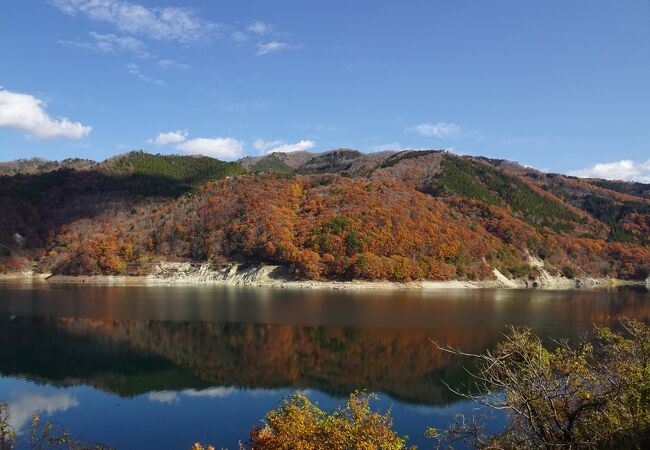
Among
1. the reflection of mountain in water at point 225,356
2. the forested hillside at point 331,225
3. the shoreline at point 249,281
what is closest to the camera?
the reflection of mountain in water at point 225,356

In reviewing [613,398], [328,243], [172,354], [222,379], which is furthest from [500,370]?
[328,243]

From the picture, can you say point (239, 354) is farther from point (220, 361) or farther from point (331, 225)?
point (331, 225)

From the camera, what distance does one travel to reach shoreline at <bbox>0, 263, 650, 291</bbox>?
333 ft

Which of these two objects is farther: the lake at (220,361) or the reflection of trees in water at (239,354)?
the reflection of trees in water at (239,354)

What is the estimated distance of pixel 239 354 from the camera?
3688 centimetres

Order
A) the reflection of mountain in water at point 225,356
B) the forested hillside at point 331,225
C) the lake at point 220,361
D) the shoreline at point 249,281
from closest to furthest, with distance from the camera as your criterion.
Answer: the lake at point 220,361 → the reflection of mountain in water at point 225,356 → the shoreline at point 249,281 → the forested hillside at point 331,225

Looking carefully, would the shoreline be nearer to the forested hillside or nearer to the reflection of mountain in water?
the forested hillside

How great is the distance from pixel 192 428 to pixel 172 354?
49.4 feet

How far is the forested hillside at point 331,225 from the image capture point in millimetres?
111062

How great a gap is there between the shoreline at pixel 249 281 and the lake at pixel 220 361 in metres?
37.4

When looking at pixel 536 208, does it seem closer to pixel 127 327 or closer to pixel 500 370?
pixel 127 327

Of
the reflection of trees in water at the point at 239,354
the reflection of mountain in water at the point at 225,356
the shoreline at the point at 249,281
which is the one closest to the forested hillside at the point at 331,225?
the shoreline at the point at 249,281

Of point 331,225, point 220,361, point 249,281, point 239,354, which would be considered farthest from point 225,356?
point 331,225

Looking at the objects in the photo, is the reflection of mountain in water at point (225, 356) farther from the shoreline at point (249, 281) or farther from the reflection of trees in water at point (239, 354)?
the shoreline at point (249, 281)
